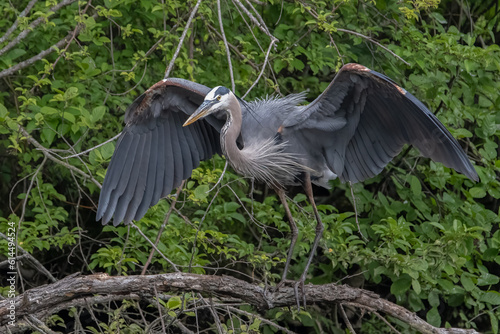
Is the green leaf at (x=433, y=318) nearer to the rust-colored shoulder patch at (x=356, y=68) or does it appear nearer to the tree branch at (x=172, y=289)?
the tree branch at (x=172, y=289)

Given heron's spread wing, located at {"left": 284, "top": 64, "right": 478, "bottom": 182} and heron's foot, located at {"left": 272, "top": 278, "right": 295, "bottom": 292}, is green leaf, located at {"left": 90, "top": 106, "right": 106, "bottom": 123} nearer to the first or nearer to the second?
heron's spread wing, located at {"left": 284, "top": 64, "right": 478, "bottom": 182}

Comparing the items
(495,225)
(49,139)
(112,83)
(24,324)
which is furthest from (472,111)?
(24,324)

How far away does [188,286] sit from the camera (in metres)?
3.28

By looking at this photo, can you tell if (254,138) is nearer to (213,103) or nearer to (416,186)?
(213,103)

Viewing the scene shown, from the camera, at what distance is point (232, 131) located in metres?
4.05

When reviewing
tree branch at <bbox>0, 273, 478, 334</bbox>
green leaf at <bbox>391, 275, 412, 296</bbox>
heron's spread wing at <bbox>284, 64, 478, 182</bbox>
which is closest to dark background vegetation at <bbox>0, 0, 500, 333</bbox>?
green leaf at <bbox>391, 275, 412, 296</bbox>

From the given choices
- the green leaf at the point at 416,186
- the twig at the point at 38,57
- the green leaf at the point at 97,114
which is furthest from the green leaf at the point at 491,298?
the twig at the point at 38,57

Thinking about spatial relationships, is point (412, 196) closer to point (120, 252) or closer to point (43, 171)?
point (120, 252)

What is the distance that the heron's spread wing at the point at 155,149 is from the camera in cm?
418

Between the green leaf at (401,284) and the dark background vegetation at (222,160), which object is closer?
the dark background vegetation at (222,160)

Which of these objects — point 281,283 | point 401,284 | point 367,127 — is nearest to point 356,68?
point 367,127

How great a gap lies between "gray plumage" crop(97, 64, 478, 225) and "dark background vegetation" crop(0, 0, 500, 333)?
17 centimetres

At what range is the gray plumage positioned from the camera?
3.96m

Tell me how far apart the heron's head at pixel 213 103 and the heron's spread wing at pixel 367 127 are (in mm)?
495
